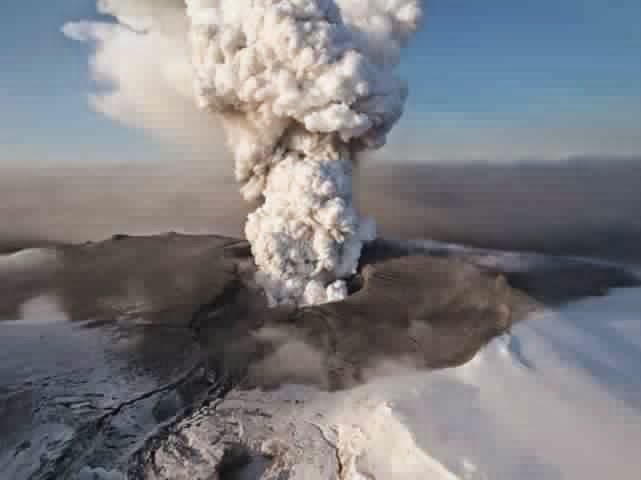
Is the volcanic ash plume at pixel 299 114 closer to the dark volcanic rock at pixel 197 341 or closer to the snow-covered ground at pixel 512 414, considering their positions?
the dark volcanic rock at pixel 197 341

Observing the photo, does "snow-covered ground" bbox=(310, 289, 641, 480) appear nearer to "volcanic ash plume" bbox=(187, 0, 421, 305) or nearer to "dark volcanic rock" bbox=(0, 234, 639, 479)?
"dark volcanic rock" bbox=(0, 234, 639, 479)

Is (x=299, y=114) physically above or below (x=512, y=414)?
above

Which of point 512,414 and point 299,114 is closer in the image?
point 512,414

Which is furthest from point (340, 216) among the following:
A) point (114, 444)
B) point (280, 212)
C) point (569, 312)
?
point (114, 444)

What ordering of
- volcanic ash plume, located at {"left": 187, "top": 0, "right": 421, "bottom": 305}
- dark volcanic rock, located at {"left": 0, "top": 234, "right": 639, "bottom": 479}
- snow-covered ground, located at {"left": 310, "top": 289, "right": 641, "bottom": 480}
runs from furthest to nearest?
volcanic ash plume, located at {"left": 187, "top": 0, "right": 421, "bottom": 305} < dark volcanic rock, located at {"left": 0, "top": 234, "right": 639, "bottom": 479} < snow-covered ground, located at {"left": 310, "top": 289, "right": 641, "bottom": 480}

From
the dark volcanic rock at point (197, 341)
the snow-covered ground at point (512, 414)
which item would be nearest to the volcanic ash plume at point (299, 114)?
the dark volcanic rock at point (197, 341)

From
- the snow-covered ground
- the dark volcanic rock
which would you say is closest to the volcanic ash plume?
the dark volcanic rock

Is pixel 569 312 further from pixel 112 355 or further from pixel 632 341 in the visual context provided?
pixel 112 355
